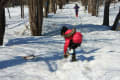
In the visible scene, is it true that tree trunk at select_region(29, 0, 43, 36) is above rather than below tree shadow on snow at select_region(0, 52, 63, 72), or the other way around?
above

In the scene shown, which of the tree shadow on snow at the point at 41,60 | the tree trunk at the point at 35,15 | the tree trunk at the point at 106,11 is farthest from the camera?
the tree trunk at the point at 106,11

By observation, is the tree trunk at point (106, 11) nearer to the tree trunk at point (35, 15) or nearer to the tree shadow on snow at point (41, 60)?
the tree trunk at point (35, 15)

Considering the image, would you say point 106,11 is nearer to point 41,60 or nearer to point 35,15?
point 35,15

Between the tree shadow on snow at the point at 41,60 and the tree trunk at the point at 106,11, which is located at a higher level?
the tree trunk at the point at 106,11

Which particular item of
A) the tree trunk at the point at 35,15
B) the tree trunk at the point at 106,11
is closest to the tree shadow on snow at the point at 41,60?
the tree trunk at the point at 35,15

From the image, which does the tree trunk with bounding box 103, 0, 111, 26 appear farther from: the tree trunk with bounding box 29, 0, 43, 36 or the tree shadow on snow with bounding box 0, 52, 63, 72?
the tree shadow on snow with bounding box 0, 52, 63, 72

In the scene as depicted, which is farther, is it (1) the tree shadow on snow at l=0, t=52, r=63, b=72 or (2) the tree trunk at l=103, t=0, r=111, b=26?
(2) the tree trunk at l=103, t=0, r=111, b=26

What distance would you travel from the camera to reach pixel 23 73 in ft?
16.1

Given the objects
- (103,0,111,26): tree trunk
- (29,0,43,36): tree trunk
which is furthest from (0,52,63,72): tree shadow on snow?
(103,0,111,26): tree trunk

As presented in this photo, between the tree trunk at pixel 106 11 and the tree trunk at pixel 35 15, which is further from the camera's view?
the tree trunk at pixel 106 11

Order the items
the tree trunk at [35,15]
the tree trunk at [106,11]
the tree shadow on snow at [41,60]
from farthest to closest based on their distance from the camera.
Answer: the tree trunk at [106,11] < the tree trunk at [35,15] < the tree shadow on snow at [41,60]

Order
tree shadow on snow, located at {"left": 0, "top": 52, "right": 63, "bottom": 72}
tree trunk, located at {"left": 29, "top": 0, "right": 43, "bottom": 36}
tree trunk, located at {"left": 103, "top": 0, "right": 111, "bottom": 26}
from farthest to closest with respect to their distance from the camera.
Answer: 1. tree trunk, located at {"left": 103, "top": 0, "right": 111, "bottom": 26}
2. tree trunk, located at {"left": 29, "top": 0, "right": 43, "bottom": 36}
3. tree shadow on snow, located at {"left": 0, "top": 52, "right": 63, "bottom": 72}

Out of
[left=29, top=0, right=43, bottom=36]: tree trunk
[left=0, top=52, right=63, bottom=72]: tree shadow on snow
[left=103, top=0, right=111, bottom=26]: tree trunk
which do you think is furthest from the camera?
[left=103, top=0, right=111, bottom=26]: tree trunk

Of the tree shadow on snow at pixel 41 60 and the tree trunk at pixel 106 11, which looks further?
the tree trunk at pixel 106 11
